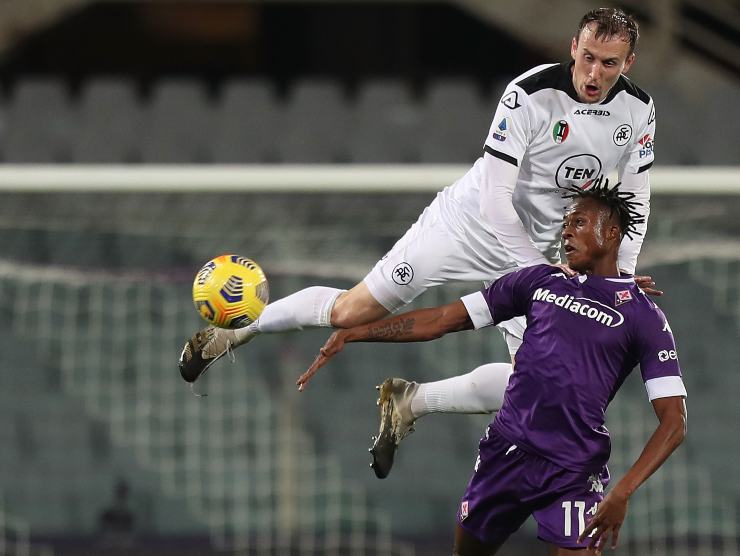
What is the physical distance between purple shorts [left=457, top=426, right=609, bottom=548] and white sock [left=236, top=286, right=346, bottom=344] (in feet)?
2.48

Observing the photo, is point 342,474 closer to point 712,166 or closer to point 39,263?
point 39,263

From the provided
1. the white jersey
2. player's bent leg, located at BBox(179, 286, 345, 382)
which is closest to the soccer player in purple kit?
the white jersey

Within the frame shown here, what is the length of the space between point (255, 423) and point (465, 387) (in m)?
2.65

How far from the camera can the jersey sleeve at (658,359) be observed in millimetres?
3744

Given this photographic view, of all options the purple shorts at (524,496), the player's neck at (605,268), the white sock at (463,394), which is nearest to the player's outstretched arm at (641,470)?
the purple shorts at (524,496)

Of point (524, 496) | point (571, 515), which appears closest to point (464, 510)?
point (524, 496)

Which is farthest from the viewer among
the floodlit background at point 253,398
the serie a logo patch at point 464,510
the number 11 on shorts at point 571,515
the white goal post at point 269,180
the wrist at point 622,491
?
the floodlit background at point 253,398

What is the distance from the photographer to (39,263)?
6902 millimetres

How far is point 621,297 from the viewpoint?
3818mm

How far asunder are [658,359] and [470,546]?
0.87 m

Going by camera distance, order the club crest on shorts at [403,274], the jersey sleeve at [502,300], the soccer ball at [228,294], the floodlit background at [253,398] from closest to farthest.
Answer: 1. the jersey sleeve at [502,300]
2. the soccer ball at [228,294]
3. the club crest on shorts at [403,274]
4. the floodlit background at [253,398]

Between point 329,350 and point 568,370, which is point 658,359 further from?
point 329,350

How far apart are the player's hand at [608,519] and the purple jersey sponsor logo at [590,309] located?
19.6 inches

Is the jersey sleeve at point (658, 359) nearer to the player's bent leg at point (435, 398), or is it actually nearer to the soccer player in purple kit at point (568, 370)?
the soccer player in purple kit at point (568, 370)
